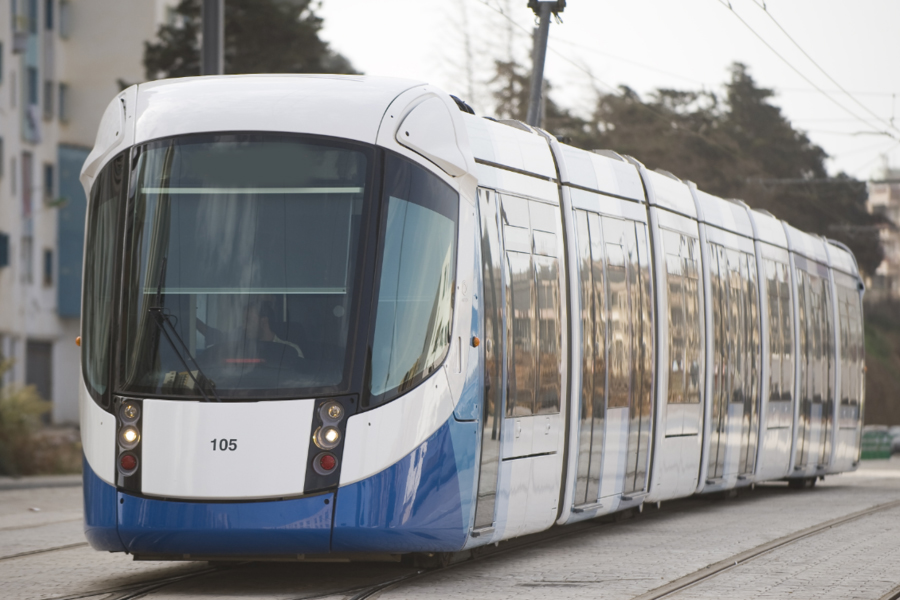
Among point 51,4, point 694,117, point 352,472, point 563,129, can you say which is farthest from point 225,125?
point 694,117

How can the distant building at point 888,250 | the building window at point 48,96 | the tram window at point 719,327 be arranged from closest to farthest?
the tram window at point 719,327
the building window at point 48,96
the distant building at point 888,250

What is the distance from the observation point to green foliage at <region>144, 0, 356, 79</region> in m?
37.7

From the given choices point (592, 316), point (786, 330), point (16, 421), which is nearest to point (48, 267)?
point (16, 421)

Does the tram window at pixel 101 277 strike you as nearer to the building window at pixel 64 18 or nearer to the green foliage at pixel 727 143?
the green foliage at pixel 727 143

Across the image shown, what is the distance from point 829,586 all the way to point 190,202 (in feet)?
14.2

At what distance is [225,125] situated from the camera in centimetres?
974

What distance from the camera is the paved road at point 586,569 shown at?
9523 mm

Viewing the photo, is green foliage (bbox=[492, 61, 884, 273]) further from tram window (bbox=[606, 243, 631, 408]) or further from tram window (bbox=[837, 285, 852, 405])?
tram window (bbox=[606, 243, 631, 408])

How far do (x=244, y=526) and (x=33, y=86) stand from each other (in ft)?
146

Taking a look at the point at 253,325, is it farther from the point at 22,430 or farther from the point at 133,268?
the point at 22,430

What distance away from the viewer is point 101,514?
31.0 ft

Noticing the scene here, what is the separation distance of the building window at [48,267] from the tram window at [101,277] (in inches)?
1740

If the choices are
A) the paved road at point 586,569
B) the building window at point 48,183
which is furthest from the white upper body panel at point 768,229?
the building window at point 48,183

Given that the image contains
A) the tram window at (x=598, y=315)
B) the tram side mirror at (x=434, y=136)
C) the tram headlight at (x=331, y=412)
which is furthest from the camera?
the tram window at (x=598, y=315)
